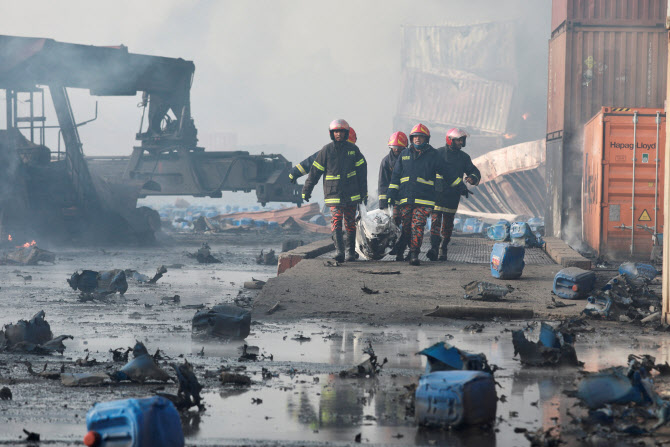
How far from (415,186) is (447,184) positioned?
77cm

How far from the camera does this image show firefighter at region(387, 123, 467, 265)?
36.1ft

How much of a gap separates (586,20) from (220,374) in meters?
14.9

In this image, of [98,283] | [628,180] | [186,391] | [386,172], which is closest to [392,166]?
[386,172]

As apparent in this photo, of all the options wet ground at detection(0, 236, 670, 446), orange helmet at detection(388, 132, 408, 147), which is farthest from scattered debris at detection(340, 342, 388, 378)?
orange helmet at detection(388, 132, 408, 147)

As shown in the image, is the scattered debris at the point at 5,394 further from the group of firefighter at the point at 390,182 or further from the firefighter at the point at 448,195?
the firefighter at the point at 448,195

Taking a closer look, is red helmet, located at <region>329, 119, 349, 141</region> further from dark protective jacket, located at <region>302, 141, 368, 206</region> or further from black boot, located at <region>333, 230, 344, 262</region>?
black boot, located at <region>333, 230, 344, 262</region>

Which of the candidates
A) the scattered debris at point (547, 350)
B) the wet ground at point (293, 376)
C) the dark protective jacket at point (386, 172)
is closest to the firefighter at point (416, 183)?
the dark protective jacket at point (386, 172)

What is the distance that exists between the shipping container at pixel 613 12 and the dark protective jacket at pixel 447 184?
23.9ft

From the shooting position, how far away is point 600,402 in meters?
4.24

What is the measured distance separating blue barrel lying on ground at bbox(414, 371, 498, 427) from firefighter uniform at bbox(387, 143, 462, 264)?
6.96m

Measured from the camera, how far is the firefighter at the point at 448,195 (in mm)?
11758

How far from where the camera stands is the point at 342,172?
10.9 meters

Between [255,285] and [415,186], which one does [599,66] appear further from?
[255,285]

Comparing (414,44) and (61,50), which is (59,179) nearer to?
(61,50)
